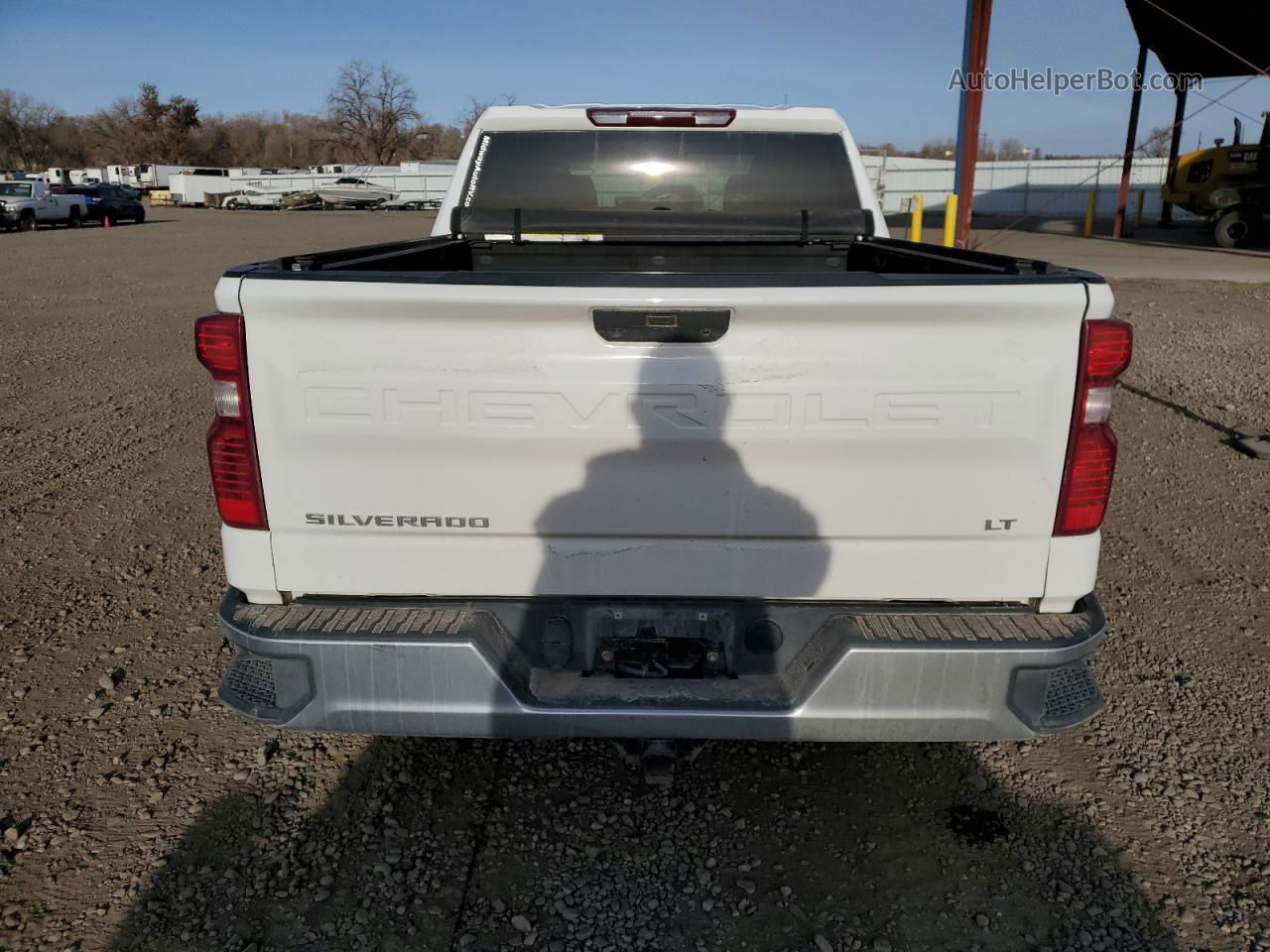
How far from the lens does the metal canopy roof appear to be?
72.1 ft

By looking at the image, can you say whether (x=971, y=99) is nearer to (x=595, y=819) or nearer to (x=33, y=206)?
(x=595, y=819)

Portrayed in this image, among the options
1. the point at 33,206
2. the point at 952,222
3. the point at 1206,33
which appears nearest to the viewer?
the point at 952,222

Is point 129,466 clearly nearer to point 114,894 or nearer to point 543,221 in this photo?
point 543,221

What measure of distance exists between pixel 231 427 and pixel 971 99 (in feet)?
44.8

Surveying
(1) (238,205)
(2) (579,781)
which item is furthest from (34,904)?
(1) (238,205)

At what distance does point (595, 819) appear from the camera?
3.03m

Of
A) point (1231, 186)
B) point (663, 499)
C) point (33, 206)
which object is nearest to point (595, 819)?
point (663, 499)

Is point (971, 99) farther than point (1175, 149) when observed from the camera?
No

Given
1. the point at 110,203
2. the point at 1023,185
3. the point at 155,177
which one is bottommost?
the point at 1023,185

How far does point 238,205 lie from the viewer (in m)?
58.2

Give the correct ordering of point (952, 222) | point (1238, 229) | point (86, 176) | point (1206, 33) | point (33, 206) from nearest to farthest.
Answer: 1. point (952, 222)
2. point (1238, 229)
3. point (1206, 33)
4. point (33, 206)
5. point (86, 176)

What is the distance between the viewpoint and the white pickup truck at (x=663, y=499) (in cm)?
231

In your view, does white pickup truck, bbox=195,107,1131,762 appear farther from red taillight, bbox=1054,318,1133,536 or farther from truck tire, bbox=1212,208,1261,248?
truck tire, bbox=1212,208,1261,248

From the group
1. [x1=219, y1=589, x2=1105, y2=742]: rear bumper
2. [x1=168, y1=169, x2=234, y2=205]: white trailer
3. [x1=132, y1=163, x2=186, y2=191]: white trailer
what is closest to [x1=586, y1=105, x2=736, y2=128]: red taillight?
[x1=219, y1=589, x2=1105, y2=742]: rear bumper
